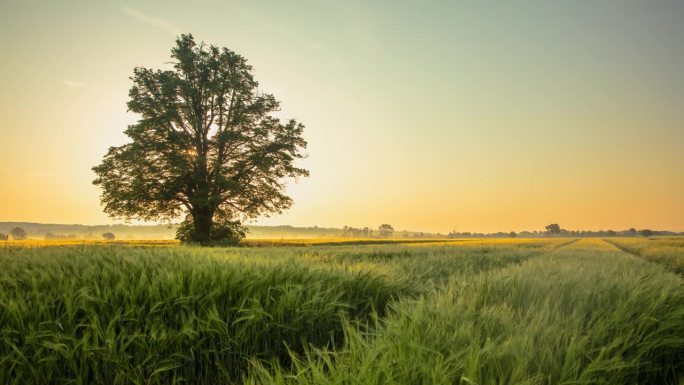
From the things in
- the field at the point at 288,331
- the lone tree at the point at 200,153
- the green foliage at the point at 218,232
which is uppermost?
the lone tree at the point at 200,153

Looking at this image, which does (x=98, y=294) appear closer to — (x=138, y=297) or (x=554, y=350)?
(x=138, y=297)

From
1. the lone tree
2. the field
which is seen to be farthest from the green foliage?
the field

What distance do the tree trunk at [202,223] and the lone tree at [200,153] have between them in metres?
0.07

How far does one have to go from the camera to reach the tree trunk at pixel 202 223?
25703mm

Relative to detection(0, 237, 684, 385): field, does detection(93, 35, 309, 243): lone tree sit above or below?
above

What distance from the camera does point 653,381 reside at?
111 inches

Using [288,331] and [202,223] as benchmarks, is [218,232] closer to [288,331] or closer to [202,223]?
[202,223]

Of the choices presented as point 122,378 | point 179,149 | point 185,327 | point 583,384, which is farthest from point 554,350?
point 179,149

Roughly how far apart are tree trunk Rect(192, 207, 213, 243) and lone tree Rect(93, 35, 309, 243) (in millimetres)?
66

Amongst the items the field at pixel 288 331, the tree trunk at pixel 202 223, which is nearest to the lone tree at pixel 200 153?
the tree trunk at pixel 202 223

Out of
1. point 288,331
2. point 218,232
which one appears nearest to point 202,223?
point 218,232

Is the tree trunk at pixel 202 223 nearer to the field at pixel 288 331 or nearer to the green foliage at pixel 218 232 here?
the green foliage at pixel 218 232

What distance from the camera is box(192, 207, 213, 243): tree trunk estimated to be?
84.3ft

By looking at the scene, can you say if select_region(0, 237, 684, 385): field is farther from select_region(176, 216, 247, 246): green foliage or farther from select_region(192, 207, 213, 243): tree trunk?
select_region(176, 216, 247, 246): green foliage
